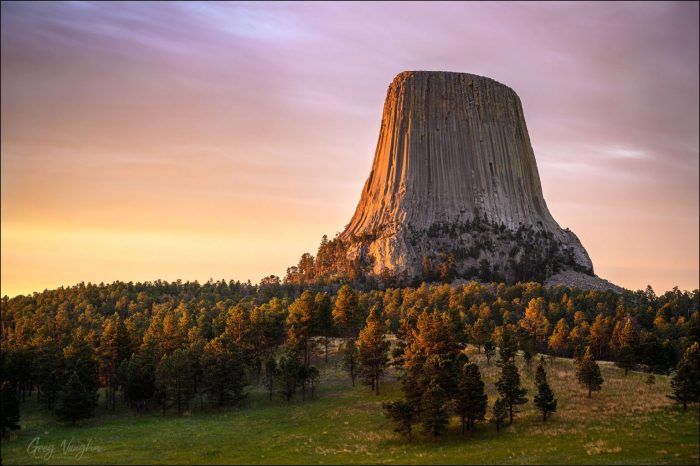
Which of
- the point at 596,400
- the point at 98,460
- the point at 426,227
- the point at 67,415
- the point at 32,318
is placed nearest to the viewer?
the point at 98,460

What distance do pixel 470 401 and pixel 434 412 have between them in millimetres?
3564

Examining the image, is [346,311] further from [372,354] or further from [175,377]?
[175,377]

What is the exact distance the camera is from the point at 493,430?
64.2 meters

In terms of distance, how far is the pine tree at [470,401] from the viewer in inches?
2527

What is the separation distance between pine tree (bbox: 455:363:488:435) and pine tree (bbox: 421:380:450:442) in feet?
4.87

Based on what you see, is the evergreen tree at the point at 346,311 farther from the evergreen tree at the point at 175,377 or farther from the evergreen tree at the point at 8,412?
the evergreen tree at the point at 8,412

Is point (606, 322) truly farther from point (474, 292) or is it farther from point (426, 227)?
point (426, 227)

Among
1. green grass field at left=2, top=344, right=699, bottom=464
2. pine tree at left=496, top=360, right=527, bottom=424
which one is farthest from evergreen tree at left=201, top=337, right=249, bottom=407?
pine tree at left=496, top=360, right=527, bottom=424

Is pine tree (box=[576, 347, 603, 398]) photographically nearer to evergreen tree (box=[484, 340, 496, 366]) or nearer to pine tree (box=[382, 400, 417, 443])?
evergreen tree (box=[484, 340, 496, 366])

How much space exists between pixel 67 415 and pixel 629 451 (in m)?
57.1

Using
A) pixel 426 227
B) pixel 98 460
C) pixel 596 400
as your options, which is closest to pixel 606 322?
pixel 596 400

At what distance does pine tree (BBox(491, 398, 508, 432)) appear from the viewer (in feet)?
207

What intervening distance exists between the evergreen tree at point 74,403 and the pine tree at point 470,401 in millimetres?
40773

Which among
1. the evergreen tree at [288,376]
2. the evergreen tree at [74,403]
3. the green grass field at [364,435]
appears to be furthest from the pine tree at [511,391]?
the evergreen tree at [74,403]
